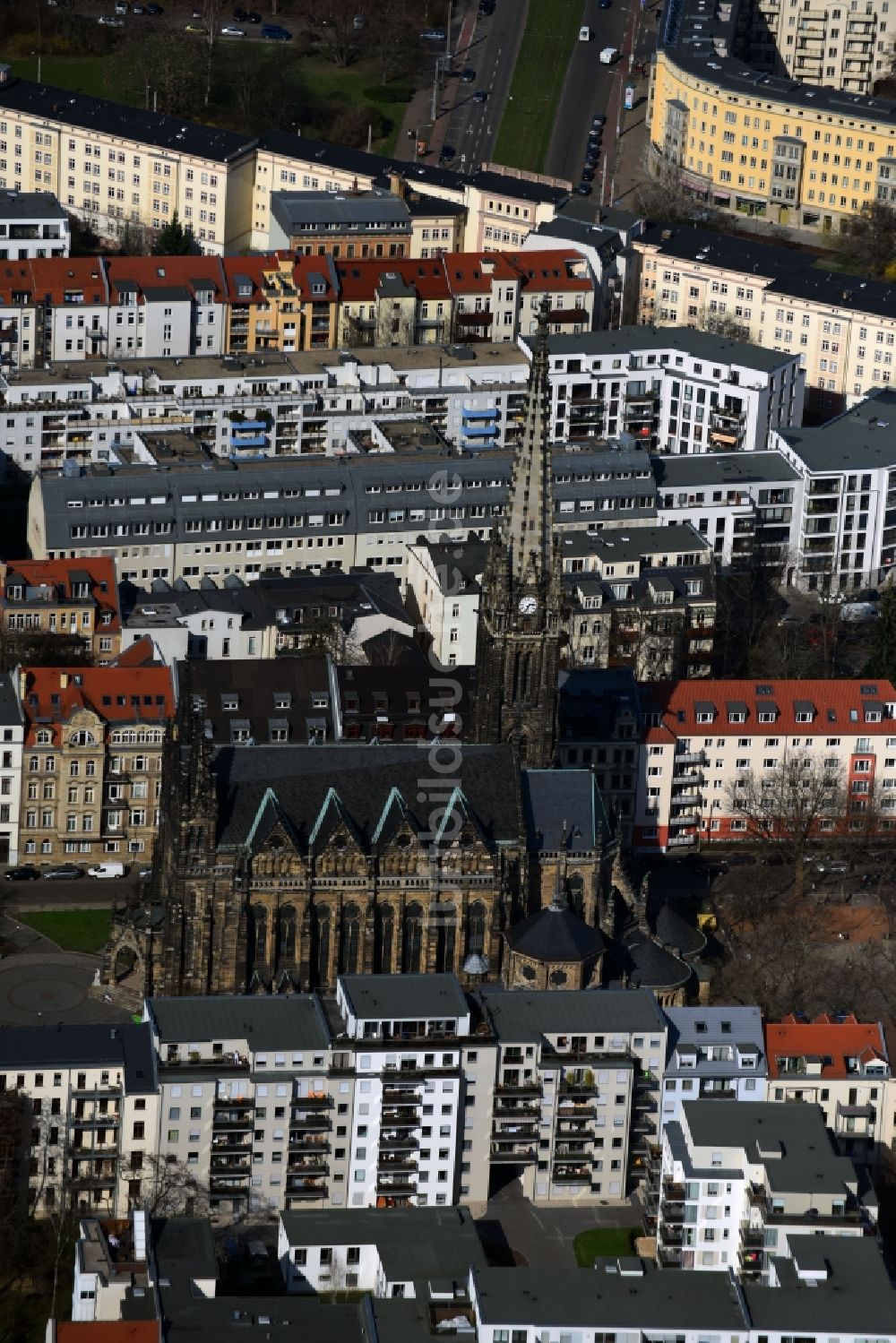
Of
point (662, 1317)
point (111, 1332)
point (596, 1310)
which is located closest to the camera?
point (111, 1332)

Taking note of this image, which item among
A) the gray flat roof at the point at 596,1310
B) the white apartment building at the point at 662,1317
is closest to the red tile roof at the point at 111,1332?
the white apartment building at the point at 662,1317

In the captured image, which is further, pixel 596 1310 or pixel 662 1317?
pixel 596 1310

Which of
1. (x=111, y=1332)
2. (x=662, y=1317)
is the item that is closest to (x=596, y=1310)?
(x=662, y=1317)

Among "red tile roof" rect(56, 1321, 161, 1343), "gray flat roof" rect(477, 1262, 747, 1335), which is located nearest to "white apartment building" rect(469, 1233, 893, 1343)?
"gray flat roof" rect(477, 1262, 747, 1335)

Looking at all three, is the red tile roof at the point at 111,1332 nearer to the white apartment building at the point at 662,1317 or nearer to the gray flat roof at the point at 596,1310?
the white apartment building at the point at 662,1317

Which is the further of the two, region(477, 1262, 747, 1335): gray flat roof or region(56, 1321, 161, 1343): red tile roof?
region(477, 1262, 747, 1335): gray flat roof

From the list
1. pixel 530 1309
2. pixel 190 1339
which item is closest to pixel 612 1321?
pixel 530 1309

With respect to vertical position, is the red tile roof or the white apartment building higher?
the white apartment building

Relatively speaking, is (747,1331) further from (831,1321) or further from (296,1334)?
(296,1334)

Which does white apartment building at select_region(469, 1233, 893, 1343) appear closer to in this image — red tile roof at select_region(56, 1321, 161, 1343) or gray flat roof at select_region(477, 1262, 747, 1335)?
gray flat roof at select_region(477, 1262, 747, 1335)

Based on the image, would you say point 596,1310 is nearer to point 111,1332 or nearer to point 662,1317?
point 662,1317

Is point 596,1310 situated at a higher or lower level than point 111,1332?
higher
